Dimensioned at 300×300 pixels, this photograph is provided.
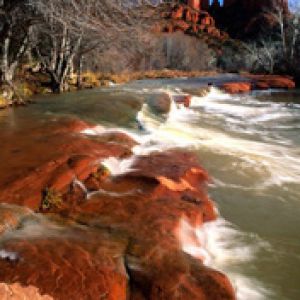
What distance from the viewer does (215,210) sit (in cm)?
580

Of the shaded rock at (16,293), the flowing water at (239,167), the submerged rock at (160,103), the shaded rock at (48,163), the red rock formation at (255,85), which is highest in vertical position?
the shaded rock at (16,293)

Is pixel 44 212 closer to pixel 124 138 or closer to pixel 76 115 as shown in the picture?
pixel 124 138

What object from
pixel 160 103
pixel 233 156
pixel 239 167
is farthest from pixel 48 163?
pixel 160 103

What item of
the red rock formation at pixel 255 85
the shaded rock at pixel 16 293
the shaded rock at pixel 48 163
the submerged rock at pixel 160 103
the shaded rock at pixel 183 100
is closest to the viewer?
the shaded rock at pixel 16 293

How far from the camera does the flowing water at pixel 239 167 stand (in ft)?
14.6


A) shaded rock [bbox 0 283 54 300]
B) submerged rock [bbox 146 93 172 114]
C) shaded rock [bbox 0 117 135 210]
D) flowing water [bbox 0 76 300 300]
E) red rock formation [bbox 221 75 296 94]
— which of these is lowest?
red rock formation [bbox 221 75 296 94]

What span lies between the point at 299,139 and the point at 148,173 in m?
6.35

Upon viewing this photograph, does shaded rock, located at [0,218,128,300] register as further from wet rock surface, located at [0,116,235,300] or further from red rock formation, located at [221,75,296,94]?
red rock formation, located at [221,75,296,94]

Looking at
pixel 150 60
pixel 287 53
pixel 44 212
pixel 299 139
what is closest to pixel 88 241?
pixel 44 212

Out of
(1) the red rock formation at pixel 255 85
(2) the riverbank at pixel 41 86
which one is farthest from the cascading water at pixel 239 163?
(1) the red rock formation at pixel 255 85

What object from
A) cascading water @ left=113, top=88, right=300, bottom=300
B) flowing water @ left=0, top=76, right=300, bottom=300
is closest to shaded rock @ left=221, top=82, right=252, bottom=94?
cascading water @ left=113, top=88, right=300, bottom=300

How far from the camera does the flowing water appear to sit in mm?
4449

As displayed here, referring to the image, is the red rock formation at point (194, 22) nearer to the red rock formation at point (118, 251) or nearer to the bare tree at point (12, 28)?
the bare tree at point (12, 28)

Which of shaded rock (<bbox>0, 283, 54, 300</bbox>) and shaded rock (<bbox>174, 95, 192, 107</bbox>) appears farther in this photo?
shaded rock (<bbox>174, 95, 192, 107</bbox>)
